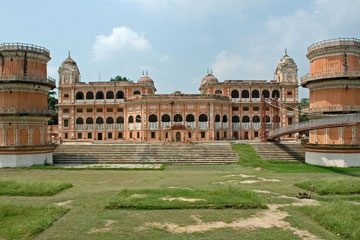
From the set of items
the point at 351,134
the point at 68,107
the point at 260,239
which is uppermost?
the point at 68,107

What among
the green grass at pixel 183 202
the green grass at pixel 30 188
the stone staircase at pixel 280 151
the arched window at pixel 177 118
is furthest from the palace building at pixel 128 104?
the green grass at pixel 183 202

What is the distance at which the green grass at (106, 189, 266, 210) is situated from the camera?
48.5ft

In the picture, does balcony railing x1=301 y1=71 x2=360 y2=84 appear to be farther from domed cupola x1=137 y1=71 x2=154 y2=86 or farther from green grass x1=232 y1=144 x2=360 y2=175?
domed cupola x1=137 y1=71 x2=154 y2=86

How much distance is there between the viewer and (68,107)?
58812 millimetres

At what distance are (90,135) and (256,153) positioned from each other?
32.7 metres

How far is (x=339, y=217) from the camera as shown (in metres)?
12.5

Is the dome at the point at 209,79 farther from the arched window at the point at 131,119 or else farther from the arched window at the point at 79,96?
the arched window at the point at 79,96

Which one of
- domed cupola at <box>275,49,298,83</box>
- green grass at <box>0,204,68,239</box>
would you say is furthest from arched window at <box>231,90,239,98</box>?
green grass at <box>0,204,68,239</box>

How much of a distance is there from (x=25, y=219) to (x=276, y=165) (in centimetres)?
2525

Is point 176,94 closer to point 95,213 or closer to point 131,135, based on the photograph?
point 131,135

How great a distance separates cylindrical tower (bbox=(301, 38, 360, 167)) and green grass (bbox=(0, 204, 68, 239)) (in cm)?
2692

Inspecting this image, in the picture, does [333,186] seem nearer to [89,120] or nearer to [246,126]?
[246,126]

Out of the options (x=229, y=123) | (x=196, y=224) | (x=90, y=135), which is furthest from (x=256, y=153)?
(x=90, y=135)

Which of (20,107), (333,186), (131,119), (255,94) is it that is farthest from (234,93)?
(333,186)
